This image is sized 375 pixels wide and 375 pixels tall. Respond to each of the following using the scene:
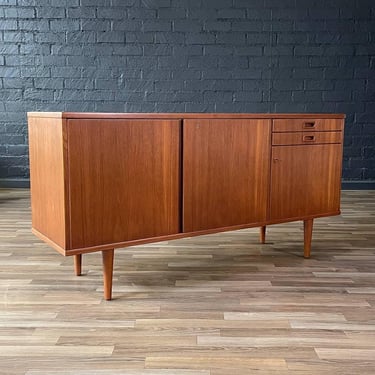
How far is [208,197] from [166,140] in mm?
348

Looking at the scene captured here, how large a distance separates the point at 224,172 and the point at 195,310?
25.5 inches

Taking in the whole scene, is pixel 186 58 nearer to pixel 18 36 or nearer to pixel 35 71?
pixel 35 71

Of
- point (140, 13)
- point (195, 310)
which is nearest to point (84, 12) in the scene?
point (140, 13)

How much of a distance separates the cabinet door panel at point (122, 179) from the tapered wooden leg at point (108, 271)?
0.07 m

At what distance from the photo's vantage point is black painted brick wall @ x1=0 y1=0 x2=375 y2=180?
4684 mm

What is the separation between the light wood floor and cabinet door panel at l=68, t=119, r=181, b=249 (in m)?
0.31

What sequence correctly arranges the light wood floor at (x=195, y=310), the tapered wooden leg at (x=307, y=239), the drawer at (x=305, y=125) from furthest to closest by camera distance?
1. the tapered wooden leg at (x=307, y=239)
2. the drawer at (x=305, y=125)
3. the light wood floor at (x=195, y=310)

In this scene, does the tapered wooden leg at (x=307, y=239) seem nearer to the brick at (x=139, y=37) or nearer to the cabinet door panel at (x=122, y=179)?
the cabinet door panel at (x=122, y=179)

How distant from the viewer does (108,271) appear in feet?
6.65

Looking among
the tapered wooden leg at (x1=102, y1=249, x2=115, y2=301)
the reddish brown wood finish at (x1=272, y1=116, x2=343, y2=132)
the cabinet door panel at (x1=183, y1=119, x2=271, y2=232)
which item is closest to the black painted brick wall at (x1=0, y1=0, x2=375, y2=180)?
the reddish brown wood finish at (x1=272, y1=116, x2=343, y2=132)

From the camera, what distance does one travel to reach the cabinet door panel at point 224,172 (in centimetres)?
214

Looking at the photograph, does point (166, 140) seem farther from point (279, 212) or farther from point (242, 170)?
point (279, 212)

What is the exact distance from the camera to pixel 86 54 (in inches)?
186

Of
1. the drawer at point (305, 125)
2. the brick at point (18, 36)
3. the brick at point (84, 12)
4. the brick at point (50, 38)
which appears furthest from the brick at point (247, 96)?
the drawer at point (305, 125)
